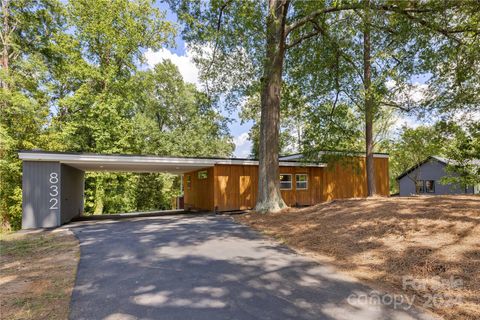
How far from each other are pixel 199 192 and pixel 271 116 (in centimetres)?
680

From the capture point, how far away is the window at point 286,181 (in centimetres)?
1516

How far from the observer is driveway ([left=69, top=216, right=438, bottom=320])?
3006 mm

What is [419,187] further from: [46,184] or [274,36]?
[46,184]

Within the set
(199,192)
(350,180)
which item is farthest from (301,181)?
Answer: (199,192)

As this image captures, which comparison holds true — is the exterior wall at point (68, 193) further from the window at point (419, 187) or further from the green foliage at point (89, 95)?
the window at point (419, 187)

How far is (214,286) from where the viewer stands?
12.2ft

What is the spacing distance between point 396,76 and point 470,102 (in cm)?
292

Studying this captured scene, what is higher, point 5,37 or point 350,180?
point 5,37

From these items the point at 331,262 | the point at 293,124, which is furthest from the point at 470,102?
the point at 293,124

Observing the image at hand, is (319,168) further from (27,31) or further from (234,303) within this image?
(27,31)

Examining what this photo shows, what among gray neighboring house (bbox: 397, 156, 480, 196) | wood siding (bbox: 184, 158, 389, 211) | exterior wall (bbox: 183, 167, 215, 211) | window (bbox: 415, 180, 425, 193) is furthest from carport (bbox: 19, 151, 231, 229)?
window (bbox: 415, 180, 425, 193)

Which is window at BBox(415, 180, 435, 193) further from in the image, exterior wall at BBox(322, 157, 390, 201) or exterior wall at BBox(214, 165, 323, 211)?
exterior wall at BBox(214, 165, 323, 211)

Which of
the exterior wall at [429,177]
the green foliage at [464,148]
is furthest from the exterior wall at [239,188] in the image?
the exterior wall at [429,177]

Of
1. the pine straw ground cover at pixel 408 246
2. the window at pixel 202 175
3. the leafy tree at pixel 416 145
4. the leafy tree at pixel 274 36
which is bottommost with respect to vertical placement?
the pine straw ground cover at pixel 408 246
